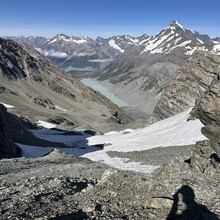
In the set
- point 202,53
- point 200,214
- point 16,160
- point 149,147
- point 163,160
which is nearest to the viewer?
point 200,214

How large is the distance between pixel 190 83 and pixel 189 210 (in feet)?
269

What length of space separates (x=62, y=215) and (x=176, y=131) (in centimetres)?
4767

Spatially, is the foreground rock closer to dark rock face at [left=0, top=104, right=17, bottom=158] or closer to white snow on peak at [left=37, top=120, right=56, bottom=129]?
dark rock face at [left=0, top=104, right=17, bottom=158]

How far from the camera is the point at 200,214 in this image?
48.5ft

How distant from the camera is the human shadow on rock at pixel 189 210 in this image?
14.8 metres

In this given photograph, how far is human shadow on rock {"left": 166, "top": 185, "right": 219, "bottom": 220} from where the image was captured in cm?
1476

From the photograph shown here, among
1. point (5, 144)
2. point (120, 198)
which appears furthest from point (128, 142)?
point (120, 198)

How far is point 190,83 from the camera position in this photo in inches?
3767

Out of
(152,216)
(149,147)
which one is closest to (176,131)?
(149,147)

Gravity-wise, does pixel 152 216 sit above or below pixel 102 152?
above

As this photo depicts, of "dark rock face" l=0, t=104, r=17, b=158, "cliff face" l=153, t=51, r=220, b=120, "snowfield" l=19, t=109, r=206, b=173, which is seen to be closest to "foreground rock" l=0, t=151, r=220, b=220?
"snowfield" l=19, t=109, r=206, b=173

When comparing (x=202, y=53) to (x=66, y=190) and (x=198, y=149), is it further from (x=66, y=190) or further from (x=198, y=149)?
(x=66, y=190)

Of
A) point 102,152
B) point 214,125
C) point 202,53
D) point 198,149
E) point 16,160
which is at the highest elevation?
point 202,53

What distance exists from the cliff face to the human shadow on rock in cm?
7522
